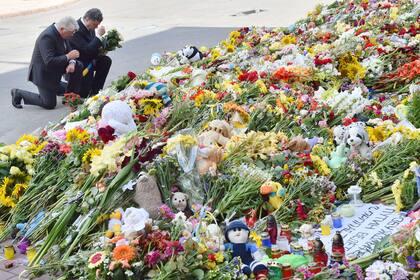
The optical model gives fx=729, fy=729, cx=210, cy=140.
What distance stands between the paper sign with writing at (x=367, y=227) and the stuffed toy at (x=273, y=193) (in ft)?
1.51

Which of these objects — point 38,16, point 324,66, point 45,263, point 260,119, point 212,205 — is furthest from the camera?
point 38,16

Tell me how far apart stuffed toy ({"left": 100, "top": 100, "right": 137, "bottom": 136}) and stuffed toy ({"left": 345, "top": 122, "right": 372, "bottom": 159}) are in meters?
1.84

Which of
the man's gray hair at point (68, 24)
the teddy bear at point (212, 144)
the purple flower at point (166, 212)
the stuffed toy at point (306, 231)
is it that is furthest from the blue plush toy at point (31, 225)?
the man's gray hair at point (68, 24)

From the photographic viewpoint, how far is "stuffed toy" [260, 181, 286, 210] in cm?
539

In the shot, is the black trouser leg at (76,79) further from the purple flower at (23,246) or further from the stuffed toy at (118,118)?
the purple flower at (23,246)

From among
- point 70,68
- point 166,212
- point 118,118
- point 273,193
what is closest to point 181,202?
point 166,212

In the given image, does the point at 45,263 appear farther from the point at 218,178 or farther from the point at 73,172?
the point at 218,178

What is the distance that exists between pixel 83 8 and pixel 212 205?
1663 cm

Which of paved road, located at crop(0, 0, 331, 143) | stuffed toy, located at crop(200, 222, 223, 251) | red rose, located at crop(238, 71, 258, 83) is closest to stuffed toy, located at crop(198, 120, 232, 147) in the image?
stuffed toy, located at crop(200, 222, 223, 251)

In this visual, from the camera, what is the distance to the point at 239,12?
58.3 feet

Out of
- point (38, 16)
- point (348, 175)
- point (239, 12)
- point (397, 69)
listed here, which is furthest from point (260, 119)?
point (38, 16)

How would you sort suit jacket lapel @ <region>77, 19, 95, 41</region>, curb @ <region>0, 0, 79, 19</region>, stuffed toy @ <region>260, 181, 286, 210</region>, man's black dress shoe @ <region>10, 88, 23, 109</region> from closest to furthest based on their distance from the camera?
stuffed toy @ <region>260, 181, 286, 210</region> → man's black dress shoe @ <region>10, 88, 23, 109</region> → suit jacket lapel @ <region>77, 19, 95, 41</region> → curb @ <region>0, 0, 79, 19</region>

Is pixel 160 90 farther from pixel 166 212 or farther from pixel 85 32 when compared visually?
pixel 85 32

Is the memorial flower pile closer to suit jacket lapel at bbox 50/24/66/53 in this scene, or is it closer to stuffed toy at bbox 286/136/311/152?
stuffed toy at bbox 286/136/311/152
